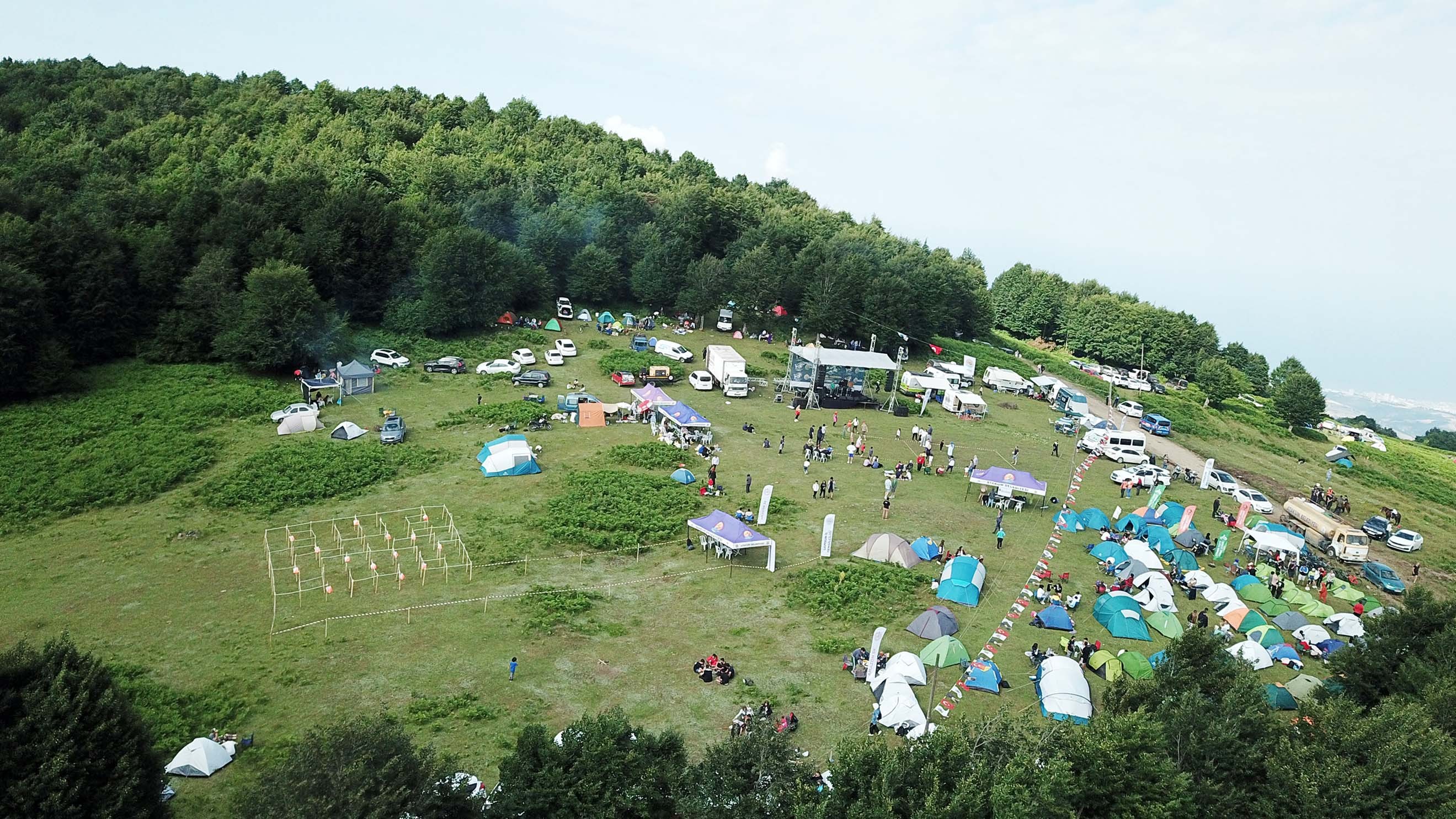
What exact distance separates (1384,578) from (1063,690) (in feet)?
67.4

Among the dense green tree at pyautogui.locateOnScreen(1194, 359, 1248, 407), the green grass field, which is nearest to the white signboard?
the green grass field

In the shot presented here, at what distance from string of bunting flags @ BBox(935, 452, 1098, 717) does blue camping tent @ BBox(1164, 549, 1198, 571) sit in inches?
156

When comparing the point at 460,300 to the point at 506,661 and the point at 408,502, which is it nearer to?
the point at 408,502

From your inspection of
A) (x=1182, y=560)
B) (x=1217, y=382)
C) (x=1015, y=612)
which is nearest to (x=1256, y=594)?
(x=1182, y=560)

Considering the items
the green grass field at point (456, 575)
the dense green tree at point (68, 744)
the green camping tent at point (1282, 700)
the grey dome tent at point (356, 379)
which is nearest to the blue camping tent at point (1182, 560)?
the green grass field at point (456, 575)

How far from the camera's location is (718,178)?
351ft

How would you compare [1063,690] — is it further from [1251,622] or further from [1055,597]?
[1251,622]

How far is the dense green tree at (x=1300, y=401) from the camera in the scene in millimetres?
60906

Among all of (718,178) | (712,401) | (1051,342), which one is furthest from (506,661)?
(718,178)

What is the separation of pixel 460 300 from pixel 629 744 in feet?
145

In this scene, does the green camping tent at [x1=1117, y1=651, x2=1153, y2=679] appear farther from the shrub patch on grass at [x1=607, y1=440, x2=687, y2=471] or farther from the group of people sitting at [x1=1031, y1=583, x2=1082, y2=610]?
the shrub patch on grass at [x1=607, y1=440, x2=687, y2=471]

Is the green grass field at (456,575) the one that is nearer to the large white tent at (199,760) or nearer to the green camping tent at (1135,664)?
the large white tent at (199,760)

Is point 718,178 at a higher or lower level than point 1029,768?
higher

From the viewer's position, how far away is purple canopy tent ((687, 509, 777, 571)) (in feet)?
91.4
